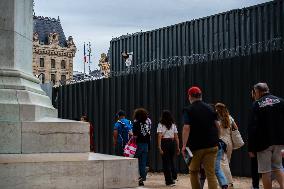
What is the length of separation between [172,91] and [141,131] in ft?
14.5

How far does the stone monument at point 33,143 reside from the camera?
7.31 meters

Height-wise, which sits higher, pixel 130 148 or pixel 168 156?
pixel 130 148

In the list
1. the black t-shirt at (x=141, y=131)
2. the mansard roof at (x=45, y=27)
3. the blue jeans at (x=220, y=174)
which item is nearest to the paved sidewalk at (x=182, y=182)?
the black t-shirt at (x=141, y=131)

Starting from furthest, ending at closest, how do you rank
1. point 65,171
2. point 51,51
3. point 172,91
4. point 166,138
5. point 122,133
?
point 51,51, point 172,91, point 122,133, point 166,138, point 65,171

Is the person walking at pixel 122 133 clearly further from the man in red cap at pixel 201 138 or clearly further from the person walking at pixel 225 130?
the man in red cap at pixel 201 138

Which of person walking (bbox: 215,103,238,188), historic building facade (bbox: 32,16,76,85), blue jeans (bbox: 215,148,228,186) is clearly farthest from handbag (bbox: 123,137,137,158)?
historic building facade (bbox: 32,16,76,85)

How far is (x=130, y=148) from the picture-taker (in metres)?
12.1

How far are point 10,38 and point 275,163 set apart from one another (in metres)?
4.45

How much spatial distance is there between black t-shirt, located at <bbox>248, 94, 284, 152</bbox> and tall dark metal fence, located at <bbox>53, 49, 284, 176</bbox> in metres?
5.33

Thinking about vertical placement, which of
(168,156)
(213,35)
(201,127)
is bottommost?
(168,156)

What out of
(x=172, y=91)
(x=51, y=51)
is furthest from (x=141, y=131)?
(x=51, y=51)

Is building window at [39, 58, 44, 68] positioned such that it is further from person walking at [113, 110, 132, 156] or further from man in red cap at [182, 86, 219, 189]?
man in red cap at [182, 86, 219, 189]

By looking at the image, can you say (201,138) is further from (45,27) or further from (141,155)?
(45,27)

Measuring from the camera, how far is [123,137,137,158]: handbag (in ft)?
39.4
